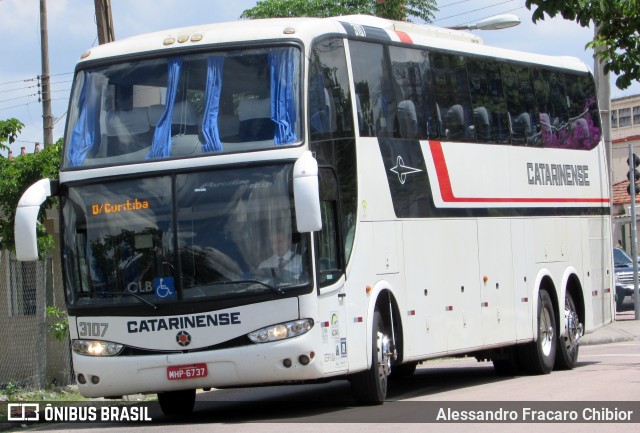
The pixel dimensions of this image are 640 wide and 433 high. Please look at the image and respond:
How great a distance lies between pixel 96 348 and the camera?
1345cm

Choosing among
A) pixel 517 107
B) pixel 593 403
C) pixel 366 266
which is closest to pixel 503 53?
pixel 517 107

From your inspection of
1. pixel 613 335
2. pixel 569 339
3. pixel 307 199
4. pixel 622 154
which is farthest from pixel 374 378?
pixel 622 154

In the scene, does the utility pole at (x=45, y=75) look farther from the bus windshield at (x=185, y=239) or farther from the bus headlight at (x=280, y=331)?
the bus headlight at (x=280, y=331)

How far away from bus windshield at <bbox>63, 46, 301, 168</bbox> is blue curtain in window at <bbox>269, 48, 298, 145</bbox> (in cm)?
1

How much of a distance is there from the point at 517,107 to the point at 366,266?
545 cm

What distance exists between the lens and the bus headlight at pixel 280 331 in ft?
42.3

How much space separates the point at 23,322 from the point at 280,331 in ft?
40.9

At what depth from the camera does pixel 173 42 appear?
13898 mm

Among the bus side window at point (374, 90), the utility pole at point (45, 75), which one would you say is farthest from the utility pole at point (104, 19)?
the utility pole at point (45, 75)

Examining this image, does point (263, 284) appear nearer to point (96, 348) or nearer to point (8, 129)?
point (96, 348)

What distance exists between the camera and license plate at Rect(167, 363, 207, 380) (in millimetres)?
12977

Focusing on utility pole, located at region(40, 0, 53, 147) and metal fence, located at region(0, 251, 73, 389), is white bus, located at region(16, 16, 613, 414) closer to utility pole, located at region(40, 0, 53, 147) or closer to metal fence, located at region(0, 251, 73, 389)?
metal fence, located at region(0, 251, 73, 389)

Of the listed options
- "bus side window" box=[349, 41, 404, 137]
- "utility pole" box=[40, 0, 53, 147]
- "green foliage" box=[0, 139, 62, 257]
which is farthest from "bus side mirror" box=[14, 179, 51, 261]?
"utility pole" box=[40, 0, 53, 147]

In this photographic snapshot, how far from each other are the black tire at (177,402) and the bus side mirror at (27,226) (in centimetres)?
277
